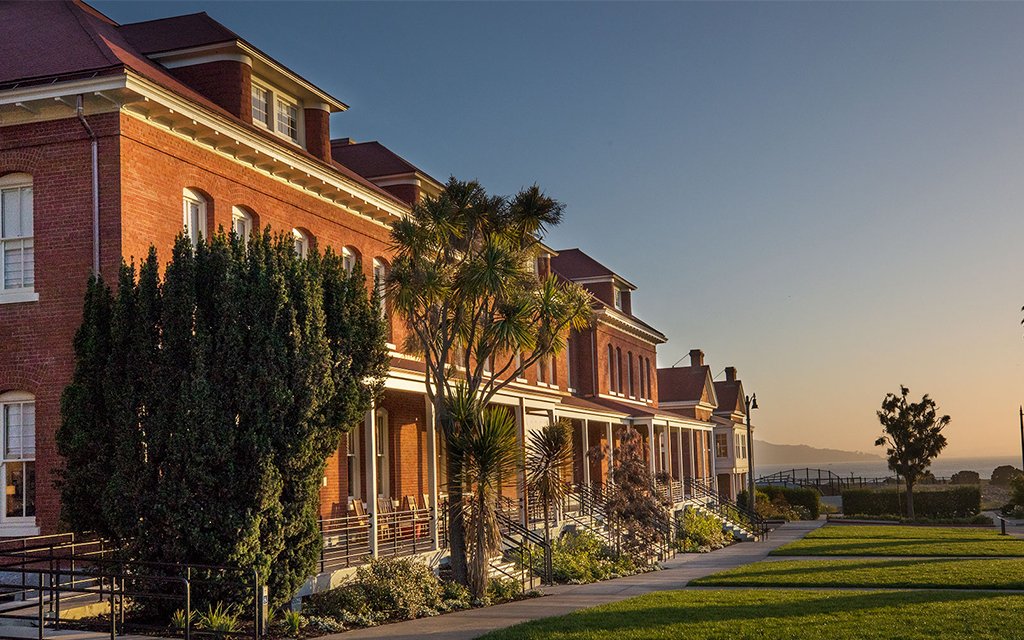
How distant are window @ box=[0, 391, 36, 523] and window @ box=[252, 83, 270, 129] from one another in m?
8.38

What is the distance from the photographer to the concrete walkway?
16.2 meters

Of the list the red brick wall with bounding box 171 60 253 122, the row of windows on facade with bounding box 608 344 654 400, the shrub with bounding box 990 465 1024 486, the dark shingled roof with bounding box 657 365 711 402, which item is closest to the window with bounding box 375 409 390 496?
the red brick wall with bounding box 171 60 253 122

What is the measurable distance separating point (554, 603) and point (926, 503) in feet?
156

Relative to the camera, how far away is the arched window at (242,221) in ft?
70.5

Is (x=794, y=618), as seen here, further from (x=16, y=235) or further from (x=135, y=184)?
(x=16, y=235)

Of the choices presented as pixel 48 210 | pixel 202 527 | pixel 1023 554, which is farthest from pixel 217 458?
pixel 1023 554

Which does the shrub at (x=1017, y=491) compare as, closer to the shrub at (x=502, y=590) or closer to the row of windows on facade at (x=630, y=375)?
the row of windows on facade at (x=630, y=375)

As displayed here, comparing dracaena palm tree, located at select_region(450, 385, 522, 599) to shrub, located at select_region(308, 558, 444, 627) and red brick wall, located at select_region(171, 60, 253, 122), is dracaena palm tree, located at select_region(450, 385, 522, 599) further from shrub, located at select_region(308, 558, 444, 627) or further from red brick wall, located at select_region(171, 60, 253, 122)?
red brick wall, located at select_region(171, 60, 253, 122)

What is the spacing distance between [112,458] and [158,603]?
222 cm

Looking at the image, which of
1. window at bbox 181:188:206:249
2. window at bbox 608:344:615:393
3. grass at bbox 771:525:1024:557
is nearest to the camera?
window at bbox 181:188:206:249

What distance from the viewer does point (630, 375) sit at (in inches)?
2047

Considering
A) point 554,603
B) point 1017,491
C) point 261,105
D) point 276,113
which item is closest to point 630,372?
point 1017,491

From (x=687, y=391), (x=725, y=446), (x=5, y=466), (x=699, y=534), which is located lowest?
(x=699, y=534)

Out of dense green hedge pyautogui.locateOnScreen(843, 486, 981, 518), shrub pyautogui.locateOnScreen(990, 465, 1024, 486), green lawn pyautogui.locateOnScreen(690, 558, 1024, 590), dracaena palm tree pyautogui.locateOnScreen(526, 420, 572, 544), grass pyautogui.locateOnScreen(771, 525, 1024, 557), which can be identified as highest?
dracaena palm tree pyautogui.locateOnScreen(526, 420, 572, 544)
